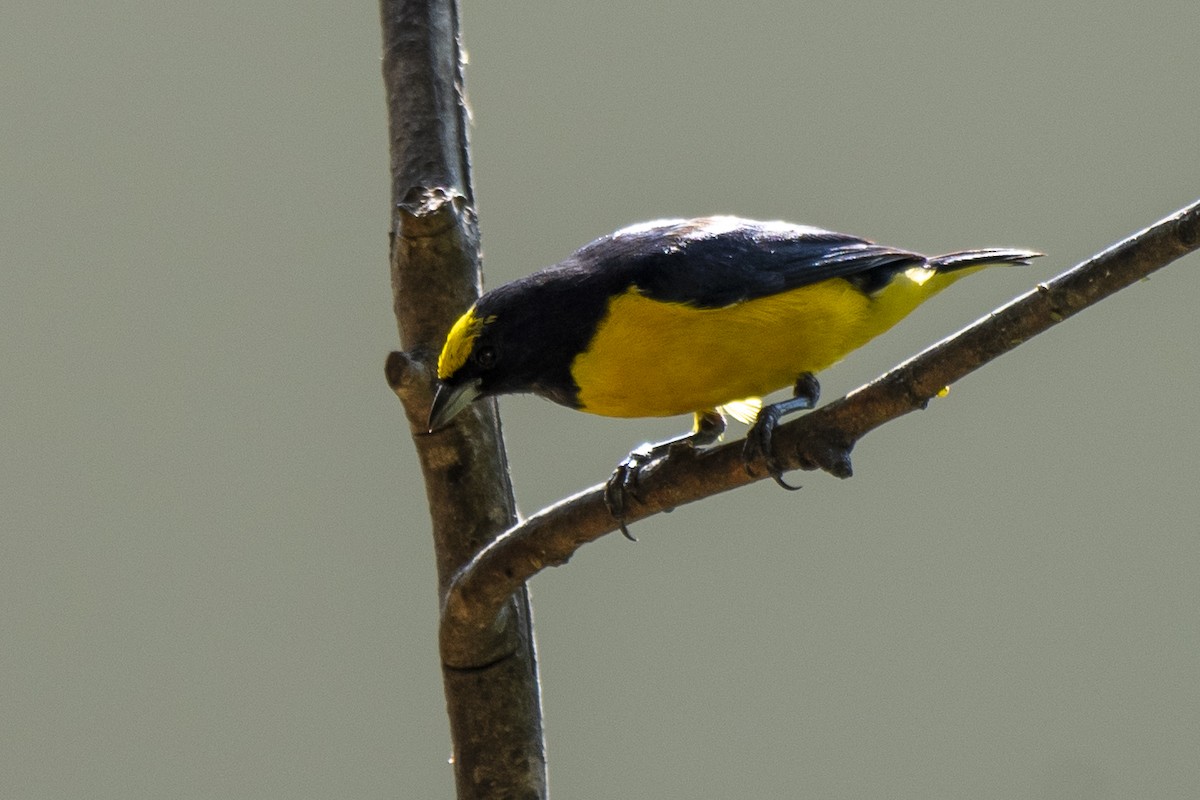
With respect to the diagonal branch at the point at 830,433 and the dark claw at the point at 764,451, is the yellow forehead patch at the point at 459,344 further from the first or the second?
the dark claw at the point at 764,451

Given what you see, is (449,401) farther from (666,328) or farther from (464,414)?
(666,328)

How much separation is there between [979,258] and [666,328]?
3.19ft

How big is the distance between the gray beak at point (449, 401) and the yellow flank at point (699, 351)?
28cm

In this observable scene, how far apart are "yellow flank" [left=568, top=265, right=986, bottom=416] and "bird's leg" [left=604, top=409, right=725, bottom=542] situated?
154 mm

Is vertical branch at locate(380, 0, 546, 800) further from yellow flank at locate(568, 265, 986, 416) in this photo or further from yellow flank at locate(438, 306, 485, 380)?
yellow flank at locate(568, 265, 986, 416)

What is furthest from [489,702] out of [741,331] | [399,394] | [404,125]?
[404,125]

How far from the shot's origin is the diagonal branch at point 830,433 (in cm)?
230

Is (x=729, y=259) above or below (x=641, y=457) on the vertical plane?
above

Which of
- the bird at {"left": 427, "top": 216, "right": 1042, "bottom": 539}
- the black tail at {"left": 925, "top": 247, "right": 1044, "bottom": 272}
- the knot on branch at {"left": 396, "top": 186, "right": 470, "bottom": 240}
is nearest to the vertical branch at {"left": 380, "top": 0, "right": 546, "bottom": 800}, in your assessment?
the knot on branch at {"left": 396, "top": 186, "right": 470, "bottom": 240}

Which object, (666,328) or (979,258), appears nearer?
(666,328)

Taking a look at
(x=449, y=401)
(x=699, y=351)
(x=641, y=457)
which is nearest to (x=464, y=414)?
(x=449, y=401)

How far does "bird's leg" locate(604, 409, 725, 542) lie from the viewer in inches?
120

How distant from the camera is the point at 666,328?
131 inches

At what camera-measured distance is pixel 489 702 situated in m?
3.39
